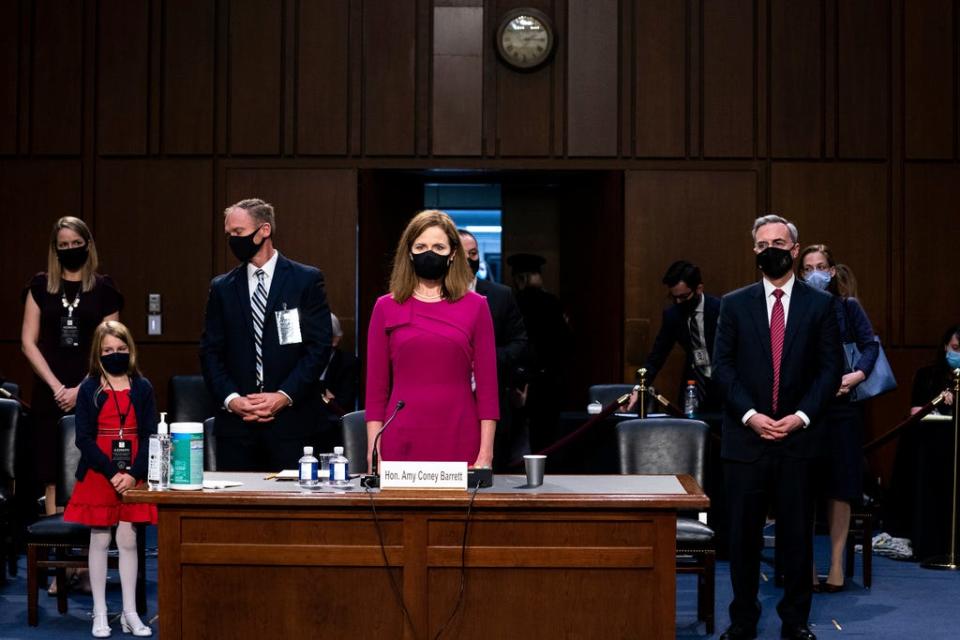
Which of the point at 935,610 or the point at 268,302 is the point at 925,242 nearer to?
the point at 935,610

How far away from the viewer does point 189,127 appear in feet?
28.8

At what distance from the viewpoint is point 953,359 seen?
7098mm

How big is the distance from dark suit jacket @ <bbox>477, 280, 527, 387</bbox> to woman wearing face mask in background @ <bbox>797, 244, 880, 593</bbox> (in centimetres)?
153

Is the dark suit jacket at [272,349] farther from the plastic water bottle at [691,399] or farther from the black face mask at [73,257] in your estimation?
the plastic water bottle at [691,399]

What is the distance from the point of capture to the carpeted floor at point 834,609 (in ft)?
17.0

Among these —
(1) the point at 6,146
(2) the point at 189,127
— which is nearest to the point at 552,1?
(2) the point at 189,127

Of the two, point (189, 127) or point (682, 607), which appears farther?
point (189, 127)

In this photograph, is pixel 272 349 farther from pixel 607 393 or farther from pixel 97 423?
pixel 607 393

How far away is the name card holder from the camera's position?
139 inches

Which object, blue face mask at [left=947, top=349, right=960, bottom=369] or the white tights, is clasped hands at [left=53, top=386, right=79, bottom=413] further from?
blue face mask at [left=947, top=349, right=960, bottom=369]

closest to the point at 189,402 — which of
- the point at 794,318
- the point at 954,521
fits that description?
the point at 794,318

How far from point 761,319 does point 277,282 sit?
183 centimetres

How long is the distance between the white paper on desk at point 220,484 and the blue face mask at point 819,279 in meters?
3.15

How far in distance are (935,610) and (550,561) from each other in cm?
292
